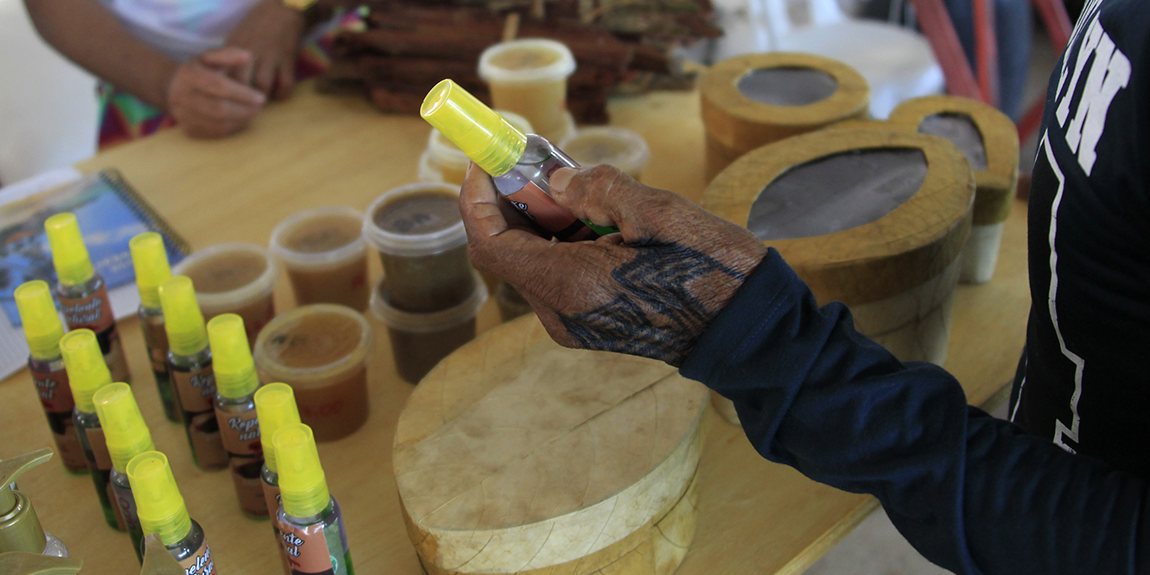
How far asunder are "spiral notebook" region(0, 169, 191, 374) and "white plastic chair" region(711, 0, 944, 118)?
1708 millimetres

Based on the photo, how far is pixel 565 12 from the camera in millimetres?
1694

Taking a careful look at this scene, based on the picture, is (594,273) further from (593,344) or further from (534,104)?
(534,104)

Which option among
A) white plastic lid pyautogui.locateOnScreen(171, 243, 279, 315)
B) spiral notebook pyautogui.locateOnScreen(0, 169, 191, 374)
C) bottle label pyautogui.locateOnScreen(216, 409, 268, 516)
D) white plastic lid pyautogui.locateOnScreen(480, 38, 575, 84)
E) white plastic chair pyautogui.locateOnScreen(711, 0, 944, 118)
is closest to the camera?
bottle label pyautogui.locateOnScreen(216, 409, 268, 516)

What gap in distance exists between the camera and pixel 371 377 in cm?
111

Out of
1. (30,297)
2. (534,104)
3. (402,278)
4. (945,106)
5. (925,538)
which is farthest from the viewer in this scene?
(534,104)

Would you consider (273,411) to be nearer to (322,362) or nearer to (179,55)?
(322,362)

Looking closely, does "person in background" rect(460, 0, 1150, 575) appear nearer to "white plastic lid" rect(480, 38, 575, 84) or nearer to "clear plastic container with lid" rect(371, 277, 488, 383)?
"clear plastic container with lid" rect(371, 277, 488, 383)

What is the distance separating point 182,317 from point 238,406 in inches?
4.6

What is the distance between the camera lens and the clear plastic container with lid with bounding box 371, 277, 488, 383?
1.07 m

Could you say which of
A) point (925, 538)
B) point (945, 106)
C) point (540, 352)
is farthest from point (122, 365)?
point (945, 106)

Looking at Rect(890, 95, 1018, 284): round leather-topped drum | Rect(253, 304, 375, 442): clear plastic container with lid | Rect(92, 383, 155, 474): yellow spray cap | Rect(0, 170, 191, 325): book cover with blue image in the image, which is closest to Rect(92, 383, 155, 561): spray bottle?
Rect(92, 383, 155, 474): yellow spray cap

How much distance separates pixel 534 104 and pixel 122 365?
2.40ft

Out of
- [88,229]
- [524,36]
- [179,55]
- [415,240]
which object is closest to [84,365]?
[415,240]

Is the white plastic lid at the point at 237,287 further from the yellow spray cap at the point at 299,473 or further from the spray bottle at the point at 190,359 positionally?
the yellow spray cap at the point at 299,473
